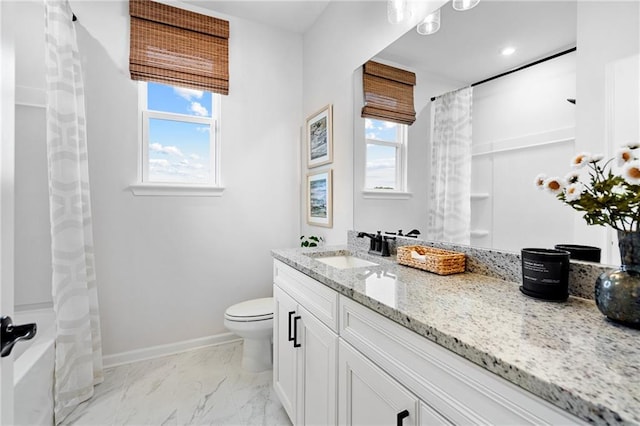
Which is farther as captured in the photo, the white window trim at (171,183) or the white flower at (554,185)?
the white window trim at (171,183)

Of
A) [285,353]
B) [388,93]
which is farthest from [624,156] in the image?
[285,353]

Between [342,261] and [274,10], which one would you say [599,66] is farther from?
[274,10]

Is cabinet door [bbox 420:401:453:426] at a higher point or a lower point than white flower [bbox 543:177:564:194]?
lower

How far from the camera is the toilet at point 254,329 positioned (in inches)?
83.4

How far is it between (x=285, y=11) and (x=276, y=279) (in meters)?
2.24

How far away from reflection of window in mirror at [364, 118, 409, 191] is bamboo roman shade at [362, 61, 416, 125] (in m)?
0.05

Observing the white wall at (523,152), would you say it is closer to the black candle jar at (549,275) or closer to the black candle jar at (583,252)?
the black candle jar at (583,252)

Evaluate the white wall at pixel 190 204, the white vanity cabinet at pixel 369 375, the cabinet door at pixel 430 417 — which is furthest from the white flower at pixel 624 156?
the white wall at pixel 190 204

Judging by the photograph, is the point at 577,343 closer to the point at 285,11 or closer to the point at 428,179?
the point at 428,179

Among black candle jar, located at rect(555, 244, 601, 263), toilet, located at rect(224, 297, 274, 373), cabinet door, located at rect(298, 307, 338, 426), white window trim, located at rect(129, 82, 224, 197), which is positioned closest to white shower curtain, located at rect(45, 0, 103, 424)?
white window trim, located at rect(129, 82, 224, 197)

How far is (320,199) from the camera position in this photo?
259 centimetres

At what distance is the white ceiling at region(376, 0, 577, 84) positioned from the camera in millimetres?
1057

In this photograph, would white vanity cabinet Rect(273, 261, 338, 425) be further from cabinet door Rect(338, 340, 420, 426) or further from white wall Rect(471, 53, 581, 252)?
white wall Rect(471, 53, 581, 252)

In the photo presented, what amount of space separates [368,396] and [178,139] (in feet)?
8.00
